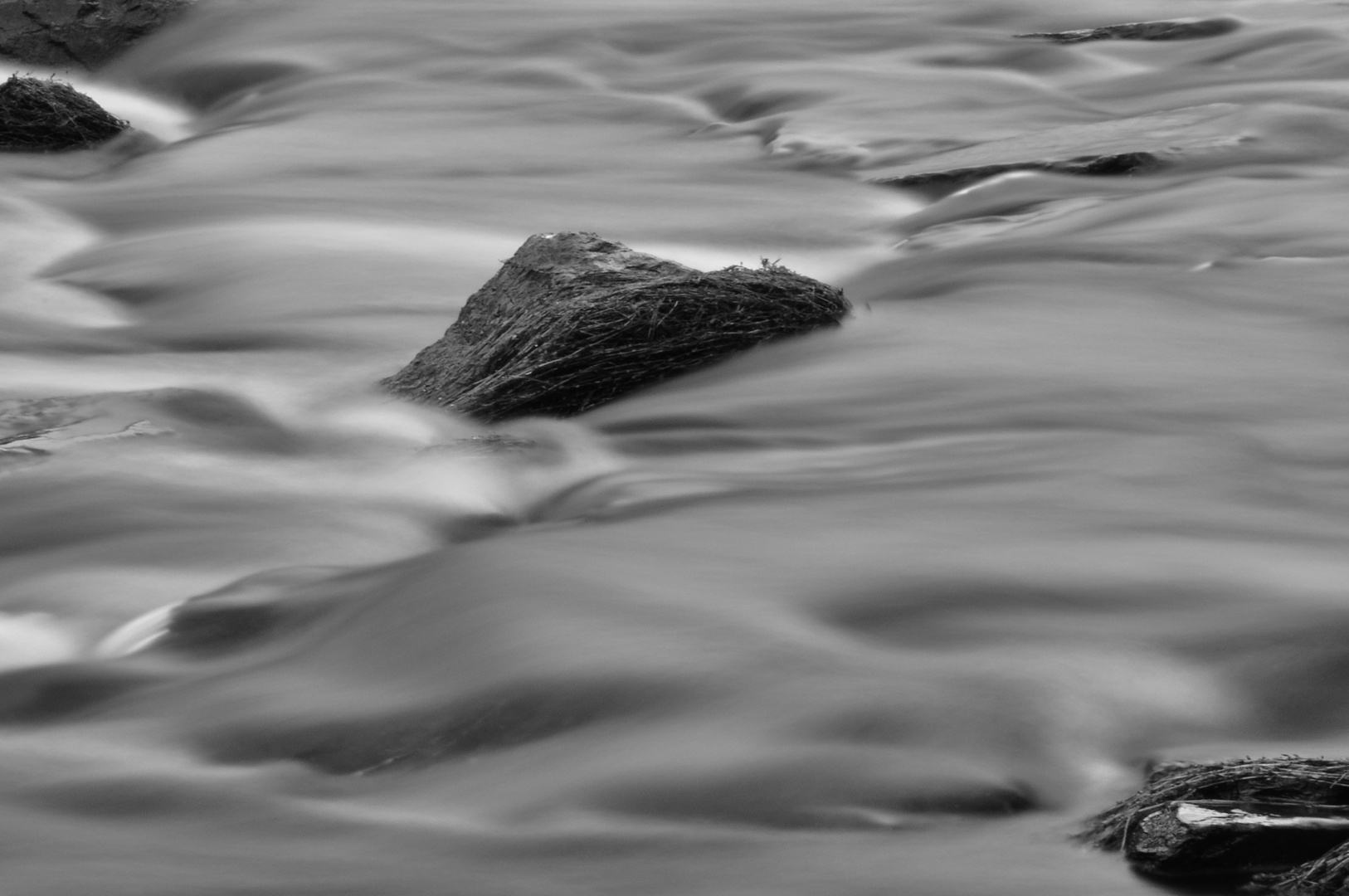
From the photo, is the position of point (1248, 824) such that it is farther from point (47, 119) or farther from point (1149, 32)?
point (1149, 32)

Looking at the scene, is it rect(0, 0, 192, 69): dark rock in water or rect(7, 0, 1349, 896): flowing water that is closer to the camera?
rect(7, 0, 1349, 896): flowing water

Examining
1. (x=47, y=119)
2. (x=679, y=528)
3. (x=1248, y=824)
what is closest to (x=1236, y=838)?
(x=1248, y=824)

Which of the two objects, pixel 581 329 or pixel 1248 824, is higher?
pixel 581 329

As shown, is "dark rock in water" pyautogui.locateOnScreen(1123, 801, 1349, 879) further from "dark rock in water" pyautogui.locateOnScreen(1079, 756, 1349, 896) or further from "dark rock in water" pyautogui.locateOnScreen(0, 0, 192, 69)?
"dark rock in water" pyautogui.locateOnScreen(0, 0, 192, 69)

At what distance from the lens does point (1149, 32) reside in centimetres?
1417

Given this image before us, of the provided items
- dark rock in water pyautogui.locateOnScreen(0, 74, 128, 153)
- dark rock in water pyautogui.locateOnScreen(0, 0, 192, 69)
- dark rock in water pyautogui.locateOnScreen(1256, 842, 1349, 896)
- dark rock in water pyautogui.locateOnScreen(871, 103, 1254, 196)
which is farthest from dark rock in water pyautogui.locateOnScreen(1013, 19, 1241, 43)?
dark rock in water pyautogui.locateOnScreen(1256, 842, 1349, 896)

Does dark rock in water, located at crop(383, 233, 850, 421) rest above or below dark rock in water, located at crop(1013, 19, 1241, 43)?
below

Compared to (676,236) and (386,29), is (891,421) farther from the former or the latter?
(386,29)

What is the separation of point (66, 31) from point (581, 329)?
33.8ft

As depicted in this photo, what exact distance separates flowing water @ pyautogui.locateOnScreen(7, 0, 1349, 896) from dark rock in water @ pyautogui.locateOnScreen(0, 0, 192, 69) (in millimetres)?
3900

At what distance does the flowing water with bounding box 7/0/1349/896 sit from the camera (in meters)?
3.76

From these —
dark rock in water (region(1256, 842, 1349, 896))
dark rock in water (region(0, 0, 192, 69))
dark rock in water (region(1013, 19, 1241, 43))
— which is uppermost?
dark rock in water (region(0, 0, 192, 69))

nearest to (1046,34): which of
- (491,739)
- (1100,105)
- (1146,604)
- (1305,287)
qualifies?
(1100,105)

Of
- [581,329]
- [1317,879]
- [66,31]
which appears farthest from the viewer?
[66,31]
